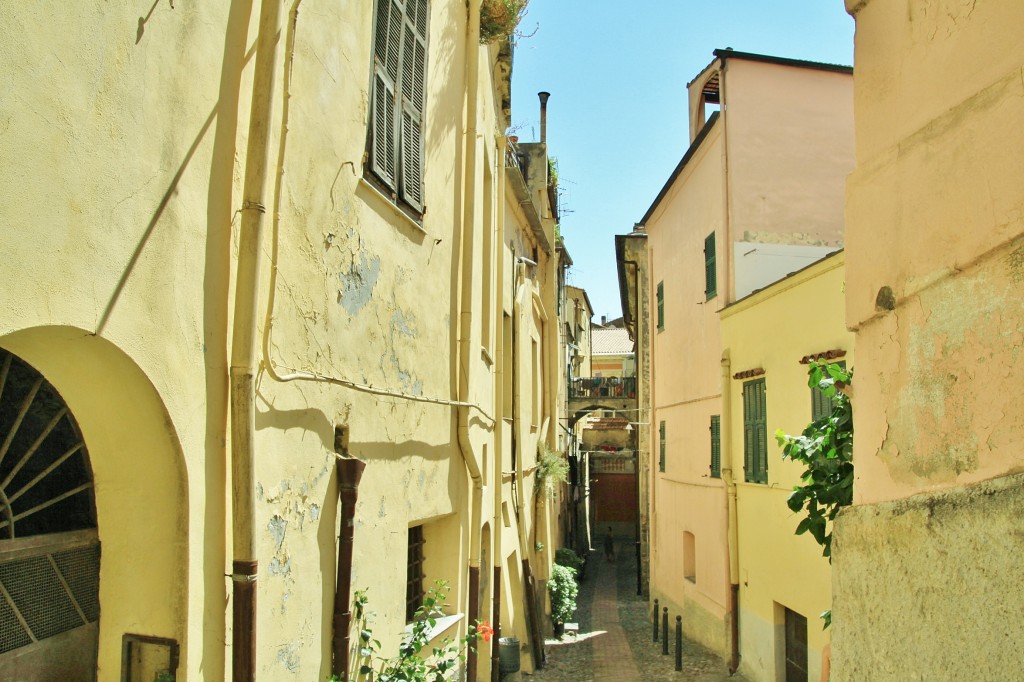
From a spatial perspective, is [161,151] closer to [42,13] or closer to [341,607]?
[42,13]

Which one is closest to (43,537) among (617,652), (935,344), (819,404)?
(935,344)

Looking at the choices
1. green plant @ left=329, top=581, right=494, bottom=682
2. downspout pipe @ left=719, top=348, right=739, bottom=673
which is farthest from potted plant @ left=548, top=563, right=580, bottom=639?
green plant @ left=329, top=581, right=494, bottom=682

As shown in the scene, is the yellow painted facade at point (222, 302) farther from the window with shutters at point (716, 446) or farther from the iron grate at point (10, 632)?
the window with shutters at point (716, 446)

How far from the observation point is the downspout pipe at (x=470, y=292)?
7520 millimetres

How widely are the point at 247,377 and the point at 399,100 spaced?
123 inches

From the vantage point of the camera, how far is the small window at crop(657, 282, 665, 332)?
60.1 ft

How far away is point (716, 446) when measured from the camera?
13469mm

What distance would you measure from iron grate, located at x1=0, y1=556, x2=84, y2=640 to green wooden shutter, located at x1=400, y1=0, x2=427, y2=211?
361cm

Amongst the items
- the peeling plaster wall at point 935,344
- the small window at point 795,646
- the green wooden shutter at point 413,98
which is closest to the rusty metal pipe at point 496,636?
the small window at point 795,646

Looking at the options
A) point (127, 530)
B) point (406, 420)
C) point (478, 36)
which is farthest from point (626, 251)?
point (127, 530)

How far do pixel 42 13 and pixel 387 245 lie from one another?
326 centimetres

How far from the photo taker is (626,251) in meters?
23.1

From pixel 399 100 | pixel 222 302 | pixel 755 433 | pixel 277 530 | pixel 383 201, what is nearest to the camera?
pixel 222 302

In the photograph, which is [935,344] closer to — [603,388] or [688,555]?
[688,555]
